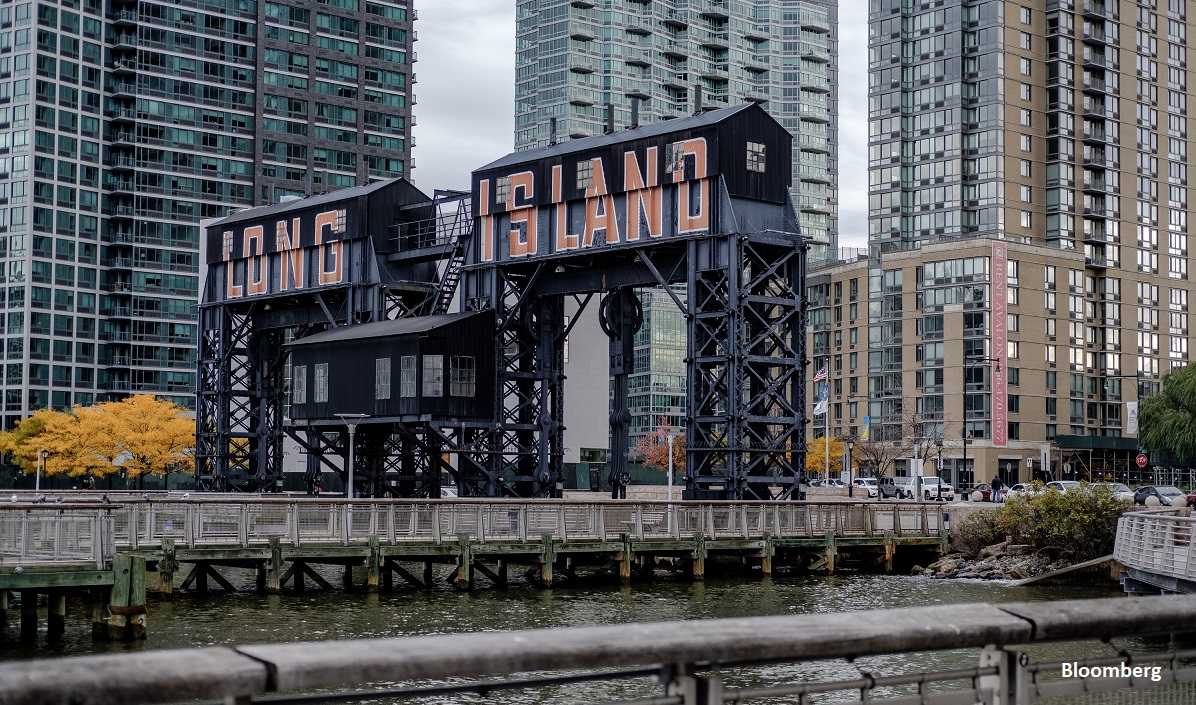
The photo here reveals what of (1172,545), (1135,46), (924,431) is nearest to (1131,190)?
(1135,46)

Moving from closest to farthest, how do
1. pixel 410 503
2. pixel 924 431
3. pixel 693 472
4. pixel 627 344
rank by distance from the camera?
pixel 410 503, pixel 693 472, pixel 627 344, pixel 924 431

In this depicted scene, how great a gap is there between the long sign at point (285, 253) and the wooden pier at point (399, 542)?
2330cm

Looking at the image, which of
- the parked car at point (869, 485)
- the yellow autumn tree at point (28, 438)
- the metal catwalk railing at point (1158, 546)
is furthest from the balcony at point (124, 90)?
the metal catwalk railing at point (1158, 546)

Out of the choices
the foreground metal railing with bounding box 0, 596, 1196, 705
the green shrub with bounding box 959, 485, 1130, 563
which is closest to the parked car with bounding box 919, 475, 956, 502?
the green shrub with bounding box 959, 485, 1130, 563

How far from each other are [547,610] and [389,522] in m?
6.88

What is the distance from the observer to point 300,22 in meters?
168

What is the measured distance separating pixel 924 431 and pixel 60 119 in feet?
290

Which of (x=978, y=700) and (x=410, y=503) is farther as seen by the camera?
(x=410, y=503)

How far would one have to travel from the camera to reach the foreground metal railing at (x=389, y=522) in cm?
3275

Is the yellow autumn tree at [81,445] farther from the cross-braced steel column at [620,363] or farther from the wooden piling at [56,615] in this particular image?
the wooden piling at [56,615]

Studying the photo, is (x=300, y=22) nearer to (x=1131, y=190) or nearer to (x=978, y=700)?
(x=1131, y=190)

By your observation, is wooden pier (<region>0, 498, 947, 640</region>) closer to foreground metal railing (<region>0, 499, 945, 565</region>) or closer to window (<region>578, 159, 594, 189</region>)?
foreground metal railing (<region>0, 499, 945, 565</region>)

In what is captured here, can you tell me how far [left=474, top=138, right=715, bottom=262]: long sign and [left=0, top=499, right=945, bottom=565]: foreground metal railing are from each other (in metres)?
11.9

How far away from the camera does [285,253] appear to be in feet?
261
